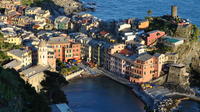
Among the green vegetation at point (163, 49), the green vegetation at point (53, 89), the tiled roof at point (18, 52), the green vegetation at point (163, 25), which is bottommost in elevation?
the green vegetation at point (53, 89)

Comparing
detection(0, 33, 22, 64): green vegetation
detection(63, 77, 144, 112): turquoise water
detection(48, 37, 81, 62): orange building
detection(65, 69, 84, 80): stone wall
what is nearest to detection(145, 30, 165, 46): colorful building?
detection(63, 77, 144, 112): turquoise water

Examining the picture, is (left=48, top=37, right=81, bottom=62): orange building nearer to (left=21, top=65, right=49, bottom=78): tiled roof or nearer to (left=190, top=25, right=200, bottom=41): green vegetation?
(left=21, top=65, right=49, bottom=78): tiled roof

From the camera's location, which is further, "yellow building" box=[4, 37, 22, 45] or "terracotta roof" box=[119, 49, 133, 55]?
"yellow building" box=[4, 37, 22, 45]

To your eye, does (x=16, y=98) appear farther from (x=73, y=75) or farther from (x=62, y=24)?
(x=62, y=24)

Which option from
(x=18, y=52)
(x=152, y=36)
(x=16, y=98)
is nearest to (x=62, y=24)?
(x=152, y=36)

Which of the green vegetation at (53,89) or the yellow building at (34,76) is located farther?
the yellow building at (34,76)

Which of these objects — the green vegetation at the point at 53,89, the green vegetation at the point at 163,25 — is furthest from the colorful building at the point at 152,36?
the green vegetation at the point at 53,89

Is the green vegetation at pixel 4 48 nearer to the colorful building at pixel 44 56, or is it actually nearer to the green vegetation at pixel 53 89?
the colorful building at pixel 44 56
